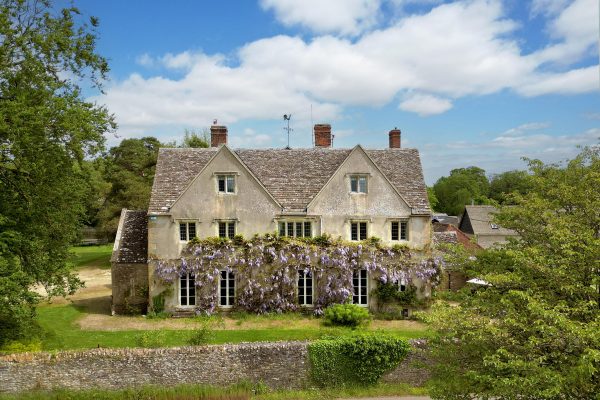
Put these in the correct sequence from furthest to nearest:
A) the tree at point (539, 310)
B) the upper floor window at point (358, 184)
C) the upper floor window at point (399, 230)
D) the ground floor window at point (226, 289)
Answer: the upper floor window at point (358, 184) → the upper floor window at point (399, 230) → the ground floor window at point (226, 289) → the tree at point (539, 310)

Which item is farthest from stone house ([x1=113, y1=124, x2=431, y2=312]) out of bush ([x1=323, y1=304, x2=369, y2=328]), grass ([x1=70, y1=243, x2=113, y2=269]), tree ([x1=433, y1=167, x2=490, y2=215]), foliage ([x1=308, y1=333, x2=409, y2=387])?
tree ([x1=433, y1=167, x2=490, y2=215])

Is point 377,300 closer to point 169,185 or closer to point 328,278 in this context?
point 328,278

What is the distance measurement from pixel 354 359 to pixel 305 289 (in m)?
10.1

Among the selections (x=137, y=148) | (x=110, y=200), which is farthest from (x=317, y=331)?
(x=137, y=148)

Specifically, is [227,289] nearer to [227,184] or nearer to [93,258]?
[227,184]

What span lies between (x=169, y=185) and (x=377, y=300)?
15.7 metres

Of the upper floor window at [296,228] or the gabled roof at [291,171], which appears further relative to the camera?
the gabled roof at [291,171]

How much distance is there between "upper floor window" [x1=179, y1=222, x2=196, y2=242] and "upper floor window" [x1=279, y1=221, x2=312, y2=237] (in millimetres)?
5672

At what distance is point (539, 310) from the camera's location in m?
10.9

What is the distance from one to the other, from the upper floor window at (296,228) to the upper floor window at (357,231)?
280 cm

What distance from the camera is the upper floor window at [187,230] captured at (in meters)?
30.1

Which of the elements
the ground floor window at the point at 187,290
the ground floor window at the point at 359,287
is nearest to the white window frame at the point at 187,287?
the ground floor window at the point at 187,290

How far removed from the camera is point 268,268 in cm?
3006

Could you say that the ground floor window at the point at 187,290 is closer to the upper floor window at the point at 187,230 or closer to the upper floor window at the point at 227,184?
the upper floor window at the point at 187,230
